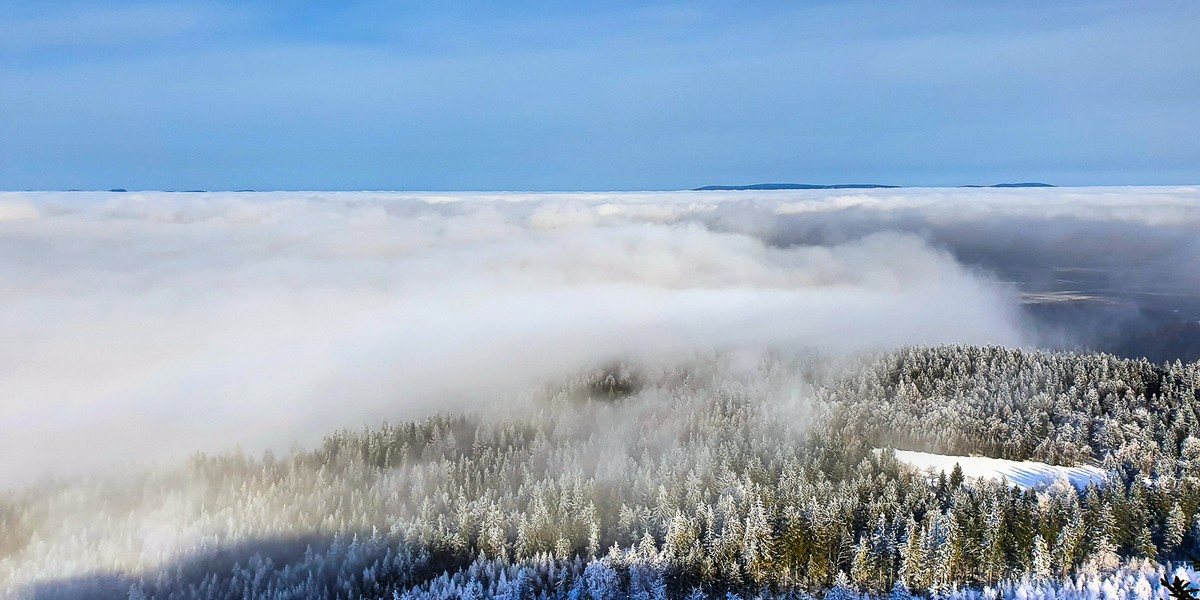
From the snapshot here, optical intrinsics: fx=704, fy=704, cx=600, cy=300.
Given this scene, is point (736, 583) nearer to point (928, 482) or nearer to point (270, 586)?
point (928, 482)

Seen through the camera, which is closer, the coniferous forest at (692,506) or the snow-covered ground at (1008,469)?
the coniferous forest at (692,506)

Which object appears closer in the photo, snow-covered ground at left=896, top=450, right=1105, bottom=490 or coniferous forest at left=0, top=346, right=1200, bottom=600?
coniferous forest at left=0, top=346, right=1200, bottom=600

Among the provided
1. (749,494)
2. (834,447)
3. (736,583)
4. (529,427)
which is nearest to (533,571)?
(736,583)

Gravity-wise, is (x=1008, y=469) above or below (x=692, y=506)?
below

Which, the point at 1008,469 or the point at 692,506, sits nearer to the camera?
the point at 692,506
